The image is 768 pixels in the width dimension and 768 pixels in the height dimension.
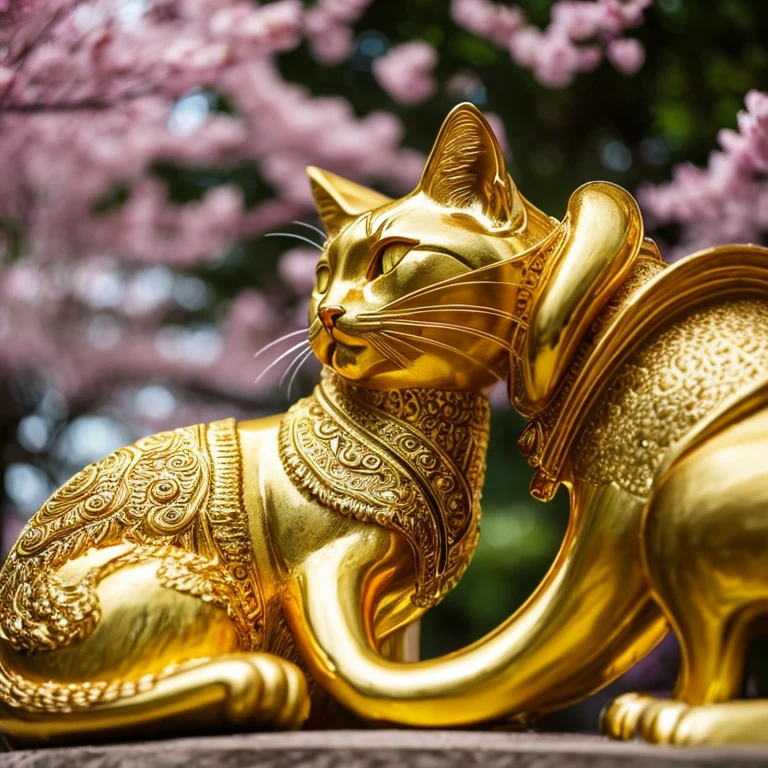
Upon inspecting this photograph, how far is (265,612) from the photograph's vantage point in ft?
3.63

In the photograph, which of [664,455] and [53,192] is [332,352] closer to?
[664,455]

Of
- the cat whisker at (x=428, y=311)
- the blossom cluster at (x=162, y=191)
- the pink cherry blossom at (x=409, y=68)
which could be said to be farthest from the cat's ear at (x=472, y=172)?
the pink cherry blossom at (x=409, y=68)

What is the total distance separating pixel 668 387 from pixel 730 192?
3.11ft

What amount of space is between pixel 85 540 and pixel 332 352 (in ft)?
1.09

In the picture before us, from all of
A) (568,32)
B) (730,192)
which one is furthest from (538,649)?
(568,32)

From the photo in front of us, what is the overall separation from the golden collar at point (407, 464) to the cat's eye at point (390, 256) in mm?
136

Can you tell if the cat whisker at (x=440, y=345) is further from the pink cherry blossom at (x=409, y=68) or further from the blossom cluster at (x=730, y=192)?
the pink cherry blossom at (x=409, y=68)

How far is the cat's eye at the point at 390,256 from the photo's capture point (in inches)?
44.4

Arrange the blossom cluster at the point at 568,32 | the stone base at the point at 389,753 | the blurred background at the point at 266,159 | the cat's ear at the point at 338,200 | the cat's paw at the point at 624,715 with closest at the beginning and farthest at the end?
the stone base at the point at 389,753
the cat's paw at the point at 624,715
the cat's ear at the point at 338,200
the blossom cluster at the point at 568,32
the blurred background at the point at 266,159

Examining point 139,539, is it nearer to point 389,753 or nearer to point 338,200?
point 389,753

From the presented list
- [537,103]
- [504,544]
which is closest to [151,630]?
[504,544]

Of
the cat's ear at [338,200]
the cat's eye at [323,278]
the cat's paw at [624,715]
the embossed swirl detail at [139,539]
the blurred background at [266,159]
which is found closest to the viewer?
the cat's paw at [624,715]

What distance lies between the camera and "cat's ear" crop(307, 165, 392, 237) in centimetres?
130

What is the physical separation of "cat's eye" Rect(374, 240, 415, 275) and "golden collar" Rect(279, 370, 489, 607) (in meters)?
0.14
